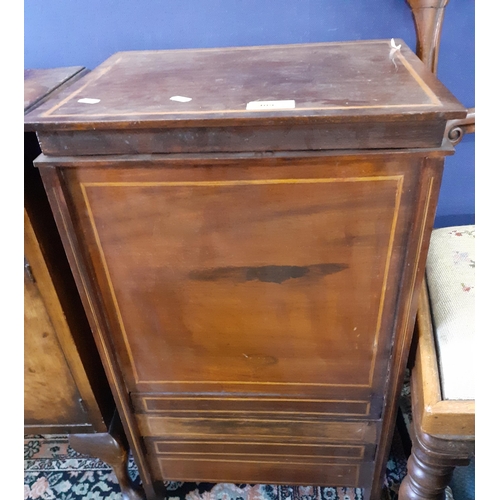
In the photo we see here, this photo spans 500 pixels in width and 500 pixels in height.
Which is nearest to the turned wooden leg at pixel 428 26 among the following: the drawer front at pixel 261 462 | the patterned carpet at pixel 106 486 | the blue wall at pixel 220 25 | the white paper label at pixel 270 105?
the blue wall at pixel 220 25

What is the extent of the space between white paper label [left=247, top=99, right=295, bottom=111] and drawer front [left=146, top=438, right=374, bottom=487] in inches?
26.0

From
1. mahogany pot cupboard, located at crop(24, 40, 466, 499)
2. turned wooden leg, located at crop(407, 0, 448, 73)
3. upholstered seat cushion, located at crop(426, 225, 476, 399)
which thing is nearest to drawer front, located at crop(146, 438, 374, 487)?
mahogany pot cupboard, located at crop(24, 40, 466, 499)

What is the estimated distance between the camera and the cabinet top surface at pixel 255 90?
0.56 meters

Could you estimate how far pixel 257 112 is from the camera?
0.56m

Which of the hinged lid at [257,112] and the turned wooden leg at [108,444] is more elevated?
the hinged lid at [257,112]

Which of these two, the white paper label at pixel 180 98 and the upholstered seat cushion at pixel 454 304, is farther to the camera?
the upholstered seat cushion at pixel 454 304

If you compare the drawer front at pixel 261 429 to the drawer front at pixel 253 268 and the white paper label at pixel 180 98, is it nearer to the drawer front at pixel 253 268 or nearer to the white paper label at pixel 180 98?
the drawer front at pixel 253 268

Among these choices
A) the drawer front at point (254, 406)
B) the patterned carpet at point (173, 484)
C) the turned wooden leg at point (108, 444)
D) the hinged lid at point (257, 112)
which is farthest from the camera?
the patterned carpet at point (173, 484)

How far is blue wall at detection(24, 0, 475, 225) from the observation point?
3.08 feet

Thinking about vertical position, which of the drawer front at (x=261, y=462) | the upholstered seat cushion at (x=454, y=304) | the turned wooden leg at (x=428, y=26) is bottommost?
the drawer front at (x=261, y=462)

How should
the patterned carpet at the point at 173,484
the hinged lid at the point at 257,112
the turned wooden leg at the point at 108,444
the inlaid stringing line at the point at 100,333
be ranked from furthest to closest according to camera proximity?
the patterned carpet at the point at 173,484, the turned wooden leg at the point at 108,444, the inlaid stringing line at the point at 100,333, the hinged lid at the point at 257,112

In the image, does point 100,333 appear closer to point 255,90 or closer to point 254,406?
point 254,406

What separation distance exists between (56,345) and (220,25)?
27.7 inches
